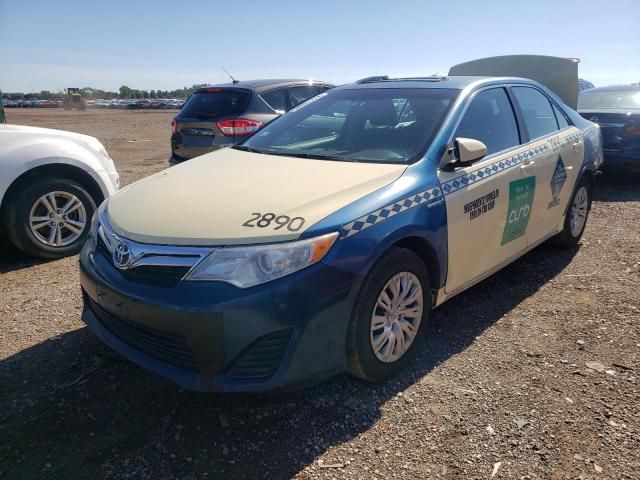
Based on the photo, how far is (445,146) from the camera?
3102 millimetres

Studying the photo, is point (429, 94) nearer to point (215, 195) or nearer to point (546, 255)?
point (215, 195)

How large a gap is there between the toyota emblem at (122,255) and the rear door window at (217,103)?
4.28 meters

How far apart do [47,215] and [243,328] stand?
348 centimetres

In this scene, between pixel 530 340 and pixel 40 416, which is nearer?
pixel 40 416

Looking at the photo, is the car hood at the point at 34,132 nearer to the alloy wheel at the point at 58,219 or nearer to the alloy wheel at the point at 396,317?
the alloy wheel at the point at 58,219

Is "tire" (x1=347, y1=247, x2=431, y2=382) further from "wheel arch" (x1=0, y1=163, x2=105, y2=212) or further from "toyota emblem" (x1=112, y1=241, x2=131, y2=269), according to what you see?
"wheel arch" (x1=0, y1=163, x2=105, y2=212)

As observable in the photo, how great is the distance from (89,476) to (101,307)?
2.76ft

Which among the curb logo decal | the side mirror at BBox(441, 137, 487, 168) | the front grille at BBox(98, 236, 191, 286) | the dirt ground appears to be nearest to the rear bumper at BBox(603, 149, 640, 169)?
the curb logo decal

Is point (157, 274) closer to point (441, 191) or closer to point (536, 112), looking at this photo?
point (441, 191)

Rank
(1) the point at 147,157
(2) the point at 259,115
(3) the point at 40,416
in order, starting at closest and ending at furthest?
(3) the point at 40,416
(2) the point at 259,115
(1) the point at 147,157

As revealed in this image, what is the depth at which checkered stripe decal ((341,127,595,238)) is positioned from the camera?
248cm

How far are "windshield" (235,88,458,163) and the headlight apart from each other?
1090mm

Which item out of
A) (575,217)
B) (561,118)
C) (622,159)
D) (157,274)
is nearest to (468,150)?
(157,274)

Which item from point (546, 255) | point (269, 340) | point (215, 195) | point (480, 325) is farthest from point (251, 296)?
point (546, 255)
